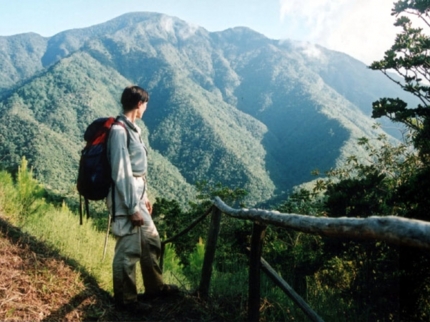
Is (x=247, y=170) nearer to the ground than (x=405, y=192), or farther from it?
nearer to the ground

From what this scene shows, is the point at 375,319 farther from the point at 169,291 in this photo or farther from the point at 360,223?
the point at 360,223

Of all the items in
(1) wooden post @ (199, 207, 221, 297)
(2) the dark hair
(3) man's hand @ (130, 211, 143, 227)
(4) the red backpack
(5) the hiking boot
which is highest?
(2) the dark hair

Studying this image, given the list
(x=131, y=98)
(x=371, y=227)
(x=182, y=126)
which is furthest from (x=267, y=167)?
(x=371, y=227)

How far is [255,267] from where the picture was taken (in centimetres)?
232

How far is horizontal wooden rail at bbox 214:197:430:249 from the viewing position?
110 cm

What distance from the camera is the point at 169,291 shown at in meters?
3.11

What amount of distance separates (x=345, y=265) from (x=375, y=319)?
41.3 inches

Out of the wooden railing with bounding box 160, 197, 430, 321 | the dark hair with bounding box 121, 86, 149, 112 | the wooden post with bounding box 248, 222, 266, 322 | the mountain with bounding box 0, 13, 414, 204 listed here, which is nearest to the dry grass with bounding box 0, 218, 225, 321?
the wooden railing with bounding box 160, 197, 430, 321

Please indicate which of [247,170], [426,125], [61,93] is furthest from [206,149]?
[426,125]

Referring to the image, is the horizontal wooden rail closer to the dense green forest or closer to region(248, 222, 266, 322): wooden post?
region(248, 222, 266, 322): wooden post

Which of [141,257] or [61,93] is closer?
[141,257]

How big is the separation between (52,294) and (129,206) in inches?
32.7

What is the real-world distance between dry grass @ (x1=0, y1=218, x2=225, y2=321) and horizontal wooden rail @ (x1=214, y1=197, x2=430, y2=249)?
1462mm

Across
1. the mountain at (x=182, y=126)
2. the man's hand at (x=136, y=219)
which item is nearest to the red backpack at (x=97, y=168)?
the man's hand at (x=136, y=219)
